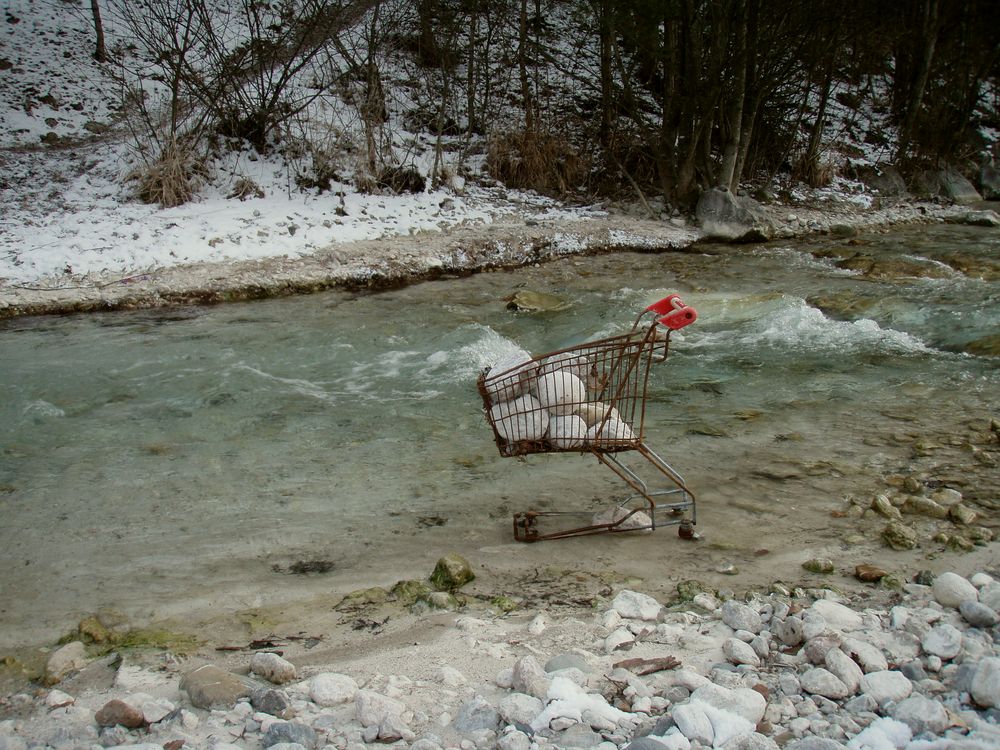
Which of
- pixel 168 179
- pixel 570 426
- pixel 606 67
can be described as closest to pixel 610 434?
pixel 570 426

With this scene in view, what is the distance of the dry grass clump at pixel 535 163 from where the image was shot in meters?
13.0

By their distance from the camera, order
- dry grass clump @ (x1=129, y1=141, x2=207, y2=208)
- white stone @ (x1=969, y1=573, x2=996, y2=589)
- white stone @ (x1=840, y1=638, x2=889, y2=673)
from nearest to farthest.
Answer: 1. white stone @ (x1=840, y1=638, x2=889, y2=673)
2. white stone @ (x1=969, y1=573, x2=996, y2=589)
3. dry grass clump @ (x1=129, y1=141, x2=207, y2=208)

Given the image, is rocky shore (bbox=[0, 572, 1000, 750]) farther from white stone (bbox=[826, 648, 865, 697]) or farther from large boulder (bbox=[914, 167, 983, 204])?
large boulder (bbox=[914, 167, 983, 204])

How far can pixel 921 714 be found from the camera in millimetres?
2371

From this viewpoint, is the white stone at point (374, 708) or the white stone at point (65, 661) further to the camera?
the white stone at point (65, 661)

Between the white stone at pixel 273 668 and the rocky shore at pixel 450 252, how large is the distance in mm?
6524

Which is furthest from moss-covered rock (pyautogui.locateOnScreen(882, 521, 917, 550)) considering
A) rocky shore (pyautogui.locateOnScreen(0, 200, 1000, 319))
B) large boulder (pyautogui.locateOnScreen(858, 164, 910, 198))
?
large boulder (pyautogui.locateOnScreen(858, 164, 910, 198))

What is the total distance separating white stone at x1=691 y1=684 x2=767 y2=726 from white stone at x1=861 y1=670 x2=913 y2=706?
1.14 feet

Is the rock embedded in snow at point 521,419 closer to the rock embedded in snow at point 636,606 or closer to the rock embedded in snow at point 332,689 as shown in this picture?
the rock embedded in snow at point 636,606

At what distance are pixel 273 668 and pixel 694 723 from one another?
1.47 metres

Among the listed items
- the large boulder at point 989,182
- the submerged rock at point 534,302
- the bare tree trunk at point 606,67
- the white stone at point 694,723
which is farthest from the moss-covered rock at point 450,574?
the large boulder at point 989,182

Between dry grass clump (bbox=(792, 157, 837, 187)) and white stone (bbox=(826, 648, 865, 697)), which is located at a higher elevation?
dry grass clump (bbox=(792, 157, 837, 187))

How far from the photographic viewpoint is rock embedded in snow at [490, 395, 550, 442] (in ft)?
13.4

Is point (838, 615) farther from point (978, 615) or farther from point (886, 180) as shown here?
point (886, 180)
